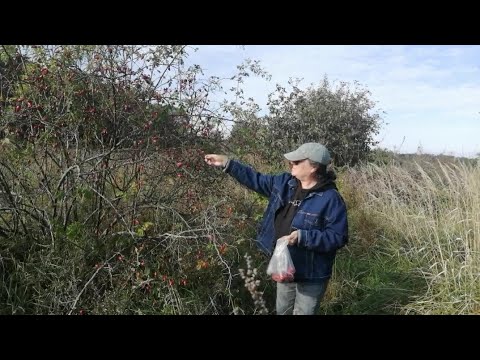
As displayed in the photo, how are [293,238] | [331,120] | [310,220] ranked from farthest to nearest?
[331,120]
[310,220]
[293,238]

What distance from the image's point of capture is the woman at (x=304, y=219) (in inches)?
118

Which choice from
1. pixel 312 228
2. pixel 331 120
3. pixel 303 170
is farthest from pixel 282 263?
pixel 331 120

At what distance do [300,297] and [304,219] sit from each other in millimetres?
554

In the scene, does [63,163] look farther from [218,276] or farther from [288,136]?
[288,136]

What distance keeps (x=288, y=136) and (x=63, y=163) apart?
20.1ft

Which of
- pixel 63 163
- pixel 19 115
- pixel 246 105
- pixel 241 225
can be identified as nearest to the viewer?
pixel 19 115

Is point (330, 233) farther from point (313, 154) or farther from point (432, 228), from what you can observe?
point (432, 228)

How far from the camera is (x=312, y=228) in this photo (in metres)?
3.03

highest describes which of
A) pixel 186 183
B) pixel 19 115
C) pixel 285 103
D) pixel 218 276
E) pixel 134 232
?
pixel 285 103

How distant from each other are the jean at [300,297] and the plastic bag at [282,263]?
228mm

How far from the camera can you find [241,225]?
4.28 meters

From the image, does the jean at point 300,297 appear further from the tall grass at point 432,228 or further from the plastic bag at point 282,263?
the tall grass at point 432,228

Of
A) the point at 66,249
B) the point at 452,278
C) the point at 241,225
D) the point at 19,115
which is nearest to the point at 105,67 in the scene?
the point at 19,115

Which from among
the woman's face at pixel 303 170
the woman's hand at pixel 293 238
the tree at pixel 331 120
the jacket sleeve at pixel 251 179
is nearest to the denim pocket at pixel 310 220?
the woman's hand at pixel 293 238
